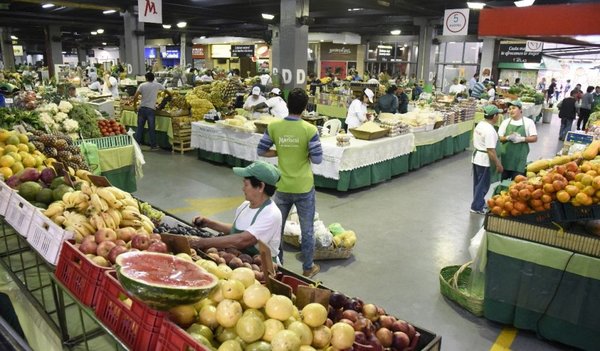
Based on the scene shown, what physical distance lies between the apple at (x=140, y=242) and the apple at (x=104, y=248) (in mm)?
113

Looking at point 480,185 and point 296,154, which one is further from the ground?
point 296,154

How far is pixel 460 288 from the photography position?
4223 mm

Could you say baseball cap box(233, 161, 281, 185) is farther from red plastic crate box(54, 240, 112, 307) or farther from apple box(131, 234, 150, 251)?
red plastic crate box(54, 240, 112, 307)

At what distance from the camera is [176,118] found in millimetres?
10227

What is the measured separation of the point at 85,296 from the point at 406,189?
21.6 ft

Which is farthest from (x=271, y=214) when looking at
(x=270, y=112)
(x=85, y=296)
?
(x=270, y=112)

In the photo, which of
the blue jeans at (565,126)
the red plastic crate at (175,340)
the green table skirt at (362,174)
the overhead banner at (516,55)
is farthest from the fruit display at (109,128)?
the overhead banner at (516,55)

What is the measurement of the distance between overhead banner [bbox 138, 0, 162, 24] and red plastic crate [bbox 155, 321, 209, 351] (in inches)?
439

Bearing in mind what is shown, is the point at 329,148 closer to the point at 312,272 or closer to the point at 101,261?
the point at 312,272

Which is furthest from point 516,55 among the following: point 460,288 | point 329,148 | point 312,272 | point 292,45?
point 312,272

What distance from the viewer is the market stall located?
7.22 meters

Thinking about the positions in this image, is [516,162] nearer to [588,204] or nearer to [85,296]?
[588,204]

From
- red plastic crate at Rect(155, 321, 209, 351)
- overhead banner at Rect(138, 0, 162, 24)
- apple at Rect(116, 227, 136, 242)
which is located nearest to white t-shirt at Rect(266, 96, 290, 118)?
overhead banner at Rect(138, 0, 162, 24)

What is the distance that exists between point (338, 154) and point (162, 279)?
553cm
